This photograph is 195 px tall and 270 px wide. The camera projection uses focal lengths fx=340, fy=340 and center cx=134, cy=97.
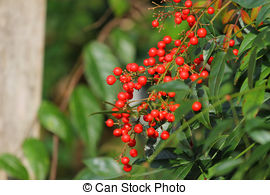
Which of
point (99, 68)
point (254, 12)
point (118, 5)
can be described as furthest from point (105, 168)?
point (118, 5)

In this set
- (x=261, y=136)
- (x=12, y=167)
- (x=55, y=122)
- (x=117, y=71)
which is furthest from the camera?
(x=55, y=122)

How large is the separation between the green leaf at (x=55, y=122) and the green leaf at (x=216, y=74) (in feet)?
2.74

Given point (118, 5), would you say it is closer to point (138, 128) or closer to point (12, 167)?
point (12, 167)

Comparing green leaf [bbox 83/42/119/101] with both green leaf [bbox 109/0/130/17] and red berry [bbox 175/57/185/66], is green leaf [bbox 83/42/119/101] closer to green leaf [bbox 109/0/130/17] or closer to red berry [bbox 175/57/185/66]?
green leaf [bbox 109/0/130/17]

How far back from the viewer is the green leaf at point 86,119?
47.6 inches

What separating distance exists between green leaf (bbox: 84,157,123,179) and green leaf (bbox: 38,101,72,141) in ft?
2.06

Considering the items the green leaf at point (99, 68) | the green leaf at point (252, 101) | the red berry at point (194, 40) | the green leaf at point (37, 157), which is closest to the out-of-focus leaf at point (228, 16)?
the red berry at point (194, 40)

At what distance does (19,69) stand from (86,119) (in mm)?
301

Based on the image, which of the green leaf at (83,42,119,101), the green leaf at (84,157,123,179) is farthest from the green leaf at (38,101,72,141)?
the green leaf at (84,157,123,179)

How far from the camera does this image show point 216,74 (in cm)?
44

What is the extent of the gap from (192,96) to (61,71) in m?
1.63

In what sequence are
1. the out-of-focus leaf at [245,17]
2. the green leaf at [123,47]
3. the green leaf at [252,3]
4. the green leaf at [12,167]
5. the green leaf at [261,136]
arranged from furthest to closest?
the green leaf at [123,47] → the green leaf at [12,167] → the out-of-focus leaf at [245,17] → the green leaf at [252,3] → the green leaf at [261,136]

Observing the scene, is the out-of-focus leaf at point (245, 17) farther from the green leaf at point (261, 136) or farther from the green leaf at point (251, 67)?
the green leaf at point (261, 136)

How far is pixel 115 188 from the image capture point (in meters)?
0.56
